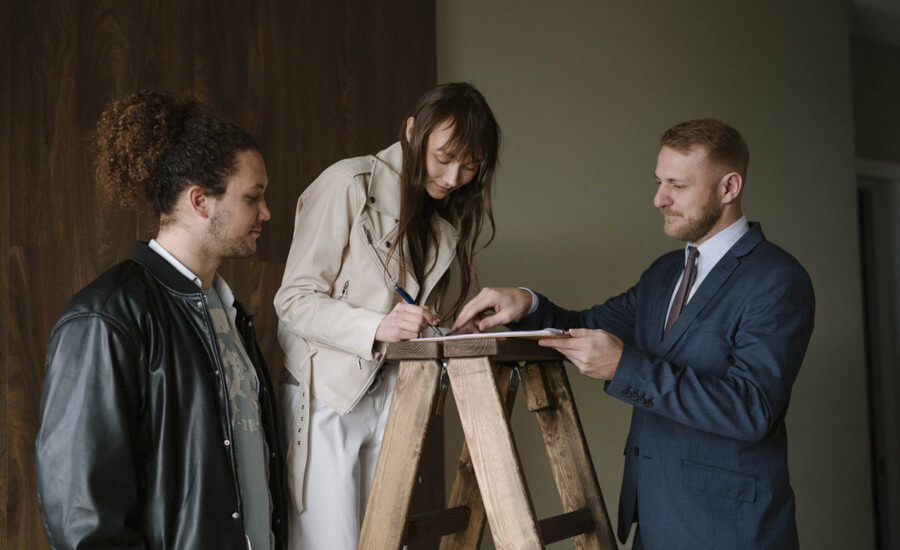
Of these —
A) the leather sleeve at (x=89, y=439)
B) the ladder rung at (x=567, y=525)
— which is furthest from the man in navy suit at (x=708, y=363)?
the leather sleeve at (x=89, y=439)

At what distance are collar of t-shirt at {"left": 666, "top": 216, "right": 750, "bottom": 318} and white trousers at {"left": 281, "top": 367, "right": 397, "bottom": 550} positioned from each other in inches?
35.0

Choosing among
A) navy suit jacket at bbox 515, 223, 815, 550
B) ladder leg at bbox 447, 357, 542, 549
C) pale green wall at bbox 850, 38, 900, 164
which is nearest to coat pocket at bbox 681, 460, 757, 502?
navy suit jacket at bbox 515, 223, 815, 550

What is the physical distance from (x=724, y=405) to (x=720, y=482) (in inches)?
7.7

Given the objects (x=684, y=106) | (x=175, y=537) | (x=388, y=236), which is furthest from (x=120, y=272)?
(x=684, y=106)

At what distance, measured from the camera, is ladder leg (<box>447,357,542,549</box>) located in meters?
1.54

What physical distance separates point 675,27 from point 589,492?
2.31 metres

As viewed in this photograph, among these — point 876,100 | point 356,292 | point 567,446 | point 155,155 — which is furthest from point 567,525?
point 876,100

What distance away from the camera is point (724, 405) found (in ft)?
5.54

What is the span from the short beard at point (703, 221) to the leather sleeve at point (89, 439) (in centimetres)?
132

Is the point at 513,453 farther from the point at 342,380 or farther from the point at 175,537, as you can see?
the point at 175,537

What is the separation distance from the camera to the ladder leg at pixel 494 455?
1.54 m

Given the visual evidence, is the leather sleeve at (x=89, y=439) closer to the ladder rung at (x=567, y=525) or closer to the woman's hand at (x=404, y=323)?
the woman's hand at (x=404, y=323)

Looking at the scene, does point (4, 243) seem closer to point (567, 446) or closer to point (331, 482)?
point (331, 482)

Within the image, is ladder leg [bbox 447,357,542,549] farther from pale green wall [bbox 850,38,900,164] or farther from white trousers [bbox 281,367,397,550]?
pale green wall [bbox 850,38,900,164]
